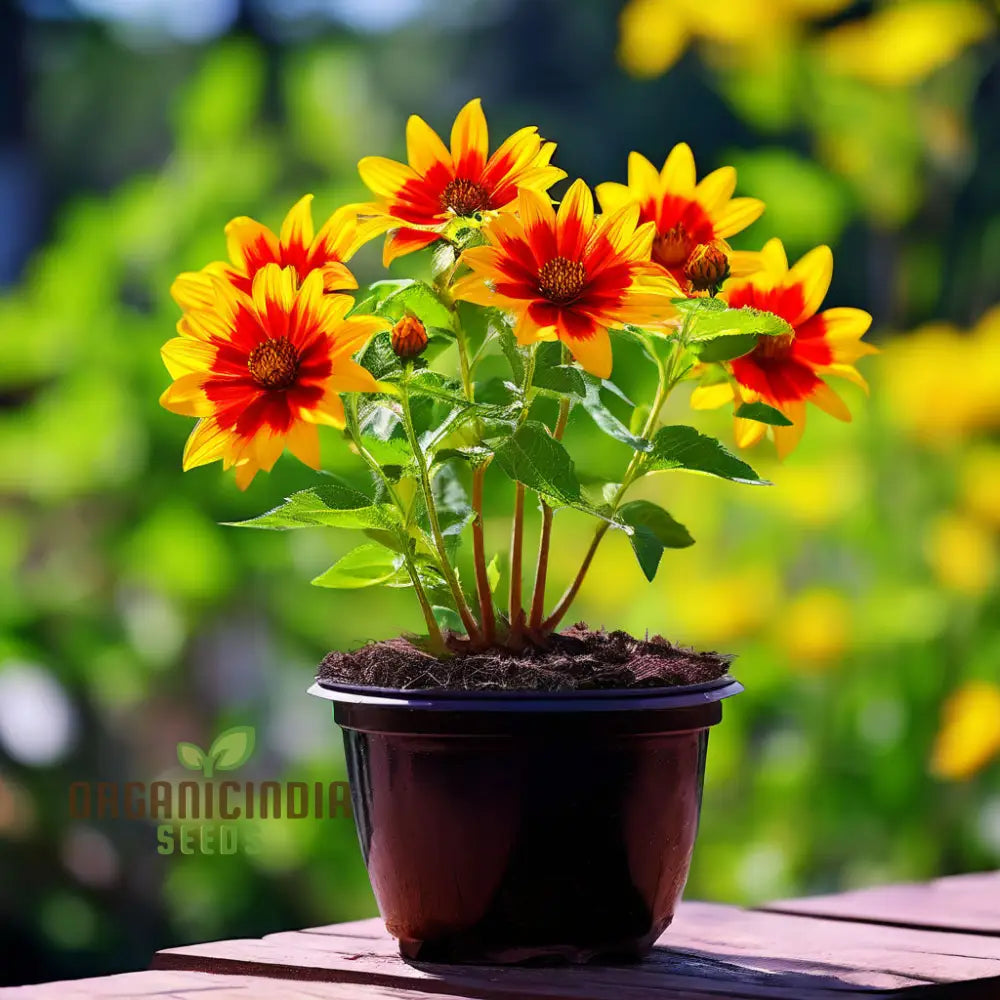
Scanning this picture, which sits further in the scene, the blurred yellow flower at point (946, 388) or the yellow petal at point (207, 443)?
the blurred yellow flower at point (946, 388)

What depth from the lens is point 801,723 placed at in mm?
1848

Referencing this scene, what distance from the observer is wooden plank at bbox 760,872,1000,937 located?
3.07 ft

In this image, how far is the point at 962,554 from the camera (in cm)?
173

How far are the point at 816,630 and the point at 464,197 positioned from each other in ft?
3.66

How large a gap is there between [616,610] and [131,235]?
847mm

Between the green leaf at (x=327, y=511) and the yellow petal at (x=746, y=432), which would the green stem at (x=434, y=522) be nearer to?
the green leaf at (x=327, y=511)

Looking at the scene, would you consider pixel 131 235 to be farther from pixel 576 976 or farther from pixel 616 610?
pixel 576 976

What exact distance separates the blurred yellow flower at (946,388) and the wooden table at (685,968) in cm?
90

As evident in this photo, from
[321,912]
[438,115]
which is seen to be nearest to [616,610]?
[321,912]

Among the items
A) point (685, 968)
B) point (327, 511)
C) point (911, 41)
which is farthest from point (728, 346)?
point (911, 41)

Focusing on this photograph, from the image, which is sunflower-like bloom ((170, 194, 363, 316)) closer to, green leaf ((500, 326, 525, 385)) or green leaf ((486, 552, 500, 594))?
green leaf ((500, 326, 525, 385))

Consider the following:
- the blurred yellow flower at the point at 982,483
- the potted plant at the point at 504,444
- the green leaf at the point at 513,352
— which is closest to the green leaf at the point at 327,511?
the potted plant at the point at 504,444

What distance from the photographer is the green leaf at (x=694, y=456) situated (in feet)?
2.45

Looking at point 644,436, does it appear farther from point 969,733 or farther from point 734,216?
point 969,733
